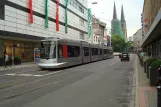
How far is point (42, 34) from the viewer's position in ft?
140

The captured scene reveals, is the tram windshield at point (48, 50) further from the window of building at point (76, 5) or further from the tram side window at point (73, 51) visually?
the window of building at point (76, 5)

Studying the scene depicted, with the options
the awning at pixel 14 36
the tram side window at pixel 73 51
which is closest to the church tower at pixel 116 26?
the awning at pixel 14 36

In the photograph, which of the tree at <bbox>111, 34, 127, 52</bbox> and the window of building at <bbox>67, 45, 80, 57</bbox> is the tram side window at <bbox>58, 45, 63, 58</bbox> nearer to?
the window of building at <bbox>67, 45, 80, 57</bbox>

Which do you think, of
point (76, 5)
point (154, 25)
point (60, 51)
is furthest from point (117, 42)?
point (154, 25)

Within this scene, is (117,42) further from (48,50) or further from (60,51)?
(48,50)

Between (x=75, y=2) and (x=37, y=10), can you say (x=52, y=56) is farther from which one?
(x=75, y=2)

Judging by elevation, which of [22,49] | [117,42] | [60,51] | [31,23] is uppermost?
[117,42]

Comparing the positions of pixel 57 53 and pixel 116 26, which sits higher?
pixel 116 26

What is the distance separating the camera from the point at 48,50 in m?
22.4

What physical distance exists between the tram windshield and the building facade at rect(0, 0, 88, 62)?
37.2 feet

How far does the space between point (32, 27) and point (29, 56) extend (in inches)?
296

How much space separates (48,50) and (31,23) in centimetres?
1807

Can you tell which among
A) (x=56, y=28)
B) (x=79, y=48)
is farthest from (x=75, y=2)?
(x=79, y=48)

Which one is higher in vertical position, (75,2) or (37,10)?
(75,2)
